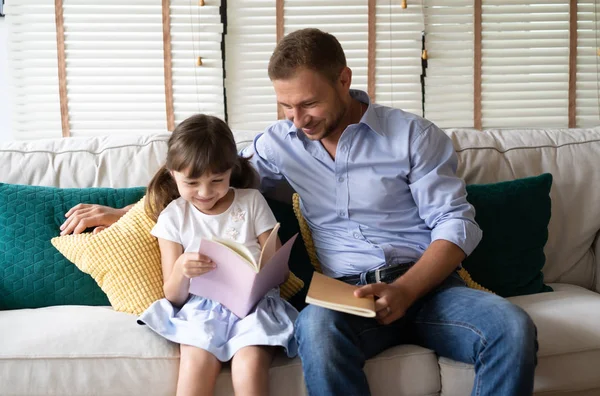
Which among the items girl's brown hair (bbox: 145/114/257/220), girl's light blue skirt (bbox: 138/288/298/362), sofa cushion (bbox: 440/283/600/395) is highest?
girl's brown hair (bbox: 145/114/257/220)

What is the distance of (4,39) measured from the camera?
10.3ft

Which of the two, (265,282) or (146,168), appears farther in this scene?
(146,168)

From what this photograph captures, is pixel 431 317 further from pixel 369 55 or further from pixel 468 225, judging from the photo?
pixel 369 55

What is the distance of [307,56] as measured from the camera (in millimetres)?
1682

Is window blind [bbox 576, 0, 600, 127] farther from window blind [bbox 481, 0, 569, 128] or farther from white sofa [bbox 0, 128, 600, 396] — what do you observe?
white sofa [bbox 0, 128, 600, 396]

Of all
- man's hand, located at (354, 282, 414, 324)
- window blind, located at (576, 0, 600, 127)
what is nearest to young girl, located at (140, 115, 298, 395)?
man's hand, located at (354, 282, 414, 324)

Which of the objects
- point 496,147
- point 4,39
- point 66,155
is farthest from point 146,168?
point 4,39

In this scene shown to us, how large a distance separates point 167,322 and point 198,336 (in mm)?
130

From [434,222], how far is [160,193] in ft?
2.59

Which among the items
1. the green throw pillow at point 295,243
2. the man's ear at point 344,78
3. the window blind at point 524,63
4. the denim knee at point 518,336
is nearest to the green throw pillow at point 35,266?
the green throw pillow at point 295,243

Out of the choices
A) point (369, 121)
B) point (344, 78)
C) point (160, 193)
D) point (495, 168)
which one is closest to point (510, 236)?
point (495, 168)

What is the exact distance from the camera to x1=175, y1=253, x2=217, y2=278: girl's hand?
60.9 inches

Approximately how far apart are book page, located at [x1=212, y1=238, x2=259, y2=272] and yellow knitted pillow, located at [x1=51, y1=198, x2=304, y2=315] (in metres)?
0.38

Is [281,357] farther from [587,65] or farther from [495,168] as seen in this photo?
[587,65]
